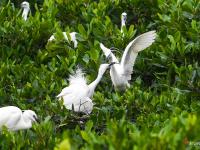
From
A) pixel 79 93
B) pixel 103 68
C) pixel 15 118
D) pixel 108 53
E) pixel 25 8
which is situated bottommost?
pixel 15 118

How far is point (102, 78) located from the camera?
7.85m

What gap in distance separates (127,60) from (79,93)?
3.07 ft

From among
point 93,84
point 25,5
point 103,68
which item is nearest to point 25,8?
point 25,5

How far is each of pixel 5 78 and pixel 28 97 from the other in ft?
1.57

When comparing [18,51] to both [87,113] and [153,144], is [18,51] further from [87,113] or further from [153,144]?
[153,144]

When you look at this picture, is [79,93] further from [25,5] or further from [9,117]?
[25,5]

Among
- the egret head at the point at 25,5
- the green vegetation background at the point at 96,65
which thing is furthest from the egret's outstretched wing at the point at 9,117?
the egret head at the point at 25,5

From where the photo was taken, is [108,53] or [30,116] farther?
[108,53]

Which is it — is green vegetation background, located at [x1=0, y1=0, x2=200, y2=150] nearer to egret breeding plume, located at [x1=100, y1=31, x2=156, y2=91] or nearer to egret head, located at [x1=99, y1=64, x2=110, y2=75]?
egret breeding plume, located at [x1=100, y1=31, x2=156, y2=91]

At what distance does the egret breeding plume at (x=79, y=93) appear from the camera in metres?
6.61

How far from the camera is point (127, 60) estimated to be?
7523 mm

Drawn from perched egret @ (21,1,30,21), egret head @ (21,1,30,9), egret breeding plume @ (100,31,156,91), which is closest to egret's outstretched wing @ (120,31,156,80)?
egret breeding plume @ (100,31,156,91)

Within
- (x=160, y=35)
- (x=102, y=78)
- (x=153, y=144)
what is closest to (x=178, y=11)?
(x=160, y=35)

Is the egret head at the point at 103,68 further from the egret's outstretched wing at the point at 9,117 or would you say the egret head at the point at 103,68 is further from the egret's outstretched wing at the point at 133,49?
the egret's outstretched wing at the point at 9,117
